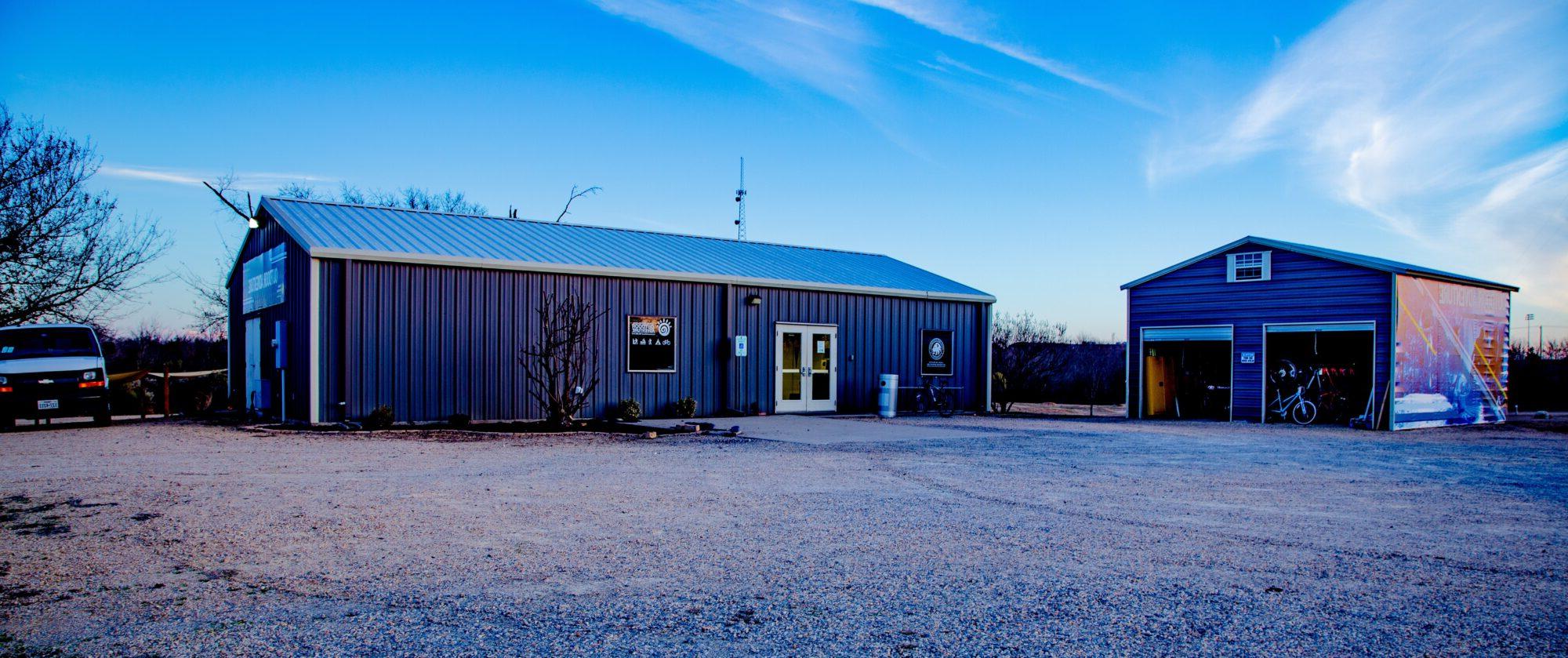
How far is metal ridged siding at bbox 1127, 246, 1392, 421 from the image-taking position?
18.9 meters

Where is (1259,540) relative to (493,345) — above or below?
below

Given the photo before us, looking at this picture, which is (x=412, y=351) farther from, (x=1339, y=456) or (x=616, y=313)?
(x=1339, y=456)

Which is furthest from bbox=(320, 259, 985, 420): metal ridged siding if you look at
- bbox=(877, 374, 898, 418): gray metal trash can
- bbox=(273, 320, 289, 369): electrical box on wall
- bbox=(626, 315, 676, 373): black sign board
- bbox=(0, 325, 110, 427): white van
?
bbox=(0, 325, 110, 427): white van


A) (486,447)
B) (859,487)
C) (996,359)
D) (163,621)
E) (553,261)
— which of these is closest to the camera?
(163,621)

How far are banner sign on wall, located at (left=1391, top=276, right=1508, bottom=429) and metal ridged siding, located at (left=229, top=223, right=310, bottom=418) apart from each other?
19160 millimetres

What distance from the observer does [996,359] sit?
2891 cm

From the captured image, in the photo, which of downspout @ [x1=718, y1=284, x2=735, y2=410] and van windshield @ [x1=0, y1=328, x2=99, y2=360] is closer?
van windshield @ [x1=0, y1=328, x2=99, y2=360]

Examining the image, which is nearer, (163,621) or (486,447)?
(163,621)

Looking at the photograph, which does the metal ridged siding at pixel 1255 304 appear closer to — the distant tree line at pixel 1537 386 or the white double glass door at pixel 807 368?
the white double glass door at pixel 807 368

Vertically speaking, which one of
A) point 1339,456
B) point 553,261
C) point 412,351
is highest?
point 553,261

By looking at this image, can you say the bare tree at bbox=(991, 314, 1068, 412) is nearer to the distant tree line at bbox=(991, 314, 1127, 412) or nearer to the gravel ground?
the distant tree line at bbox=(991, 314, 1127, 412)

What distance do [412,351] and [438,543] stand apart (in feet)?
35.3

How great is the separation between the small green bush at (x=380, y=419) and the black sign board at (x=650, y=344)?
447 cm

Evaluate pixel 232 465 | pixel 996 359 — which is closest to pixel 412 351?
pixel 232 465
